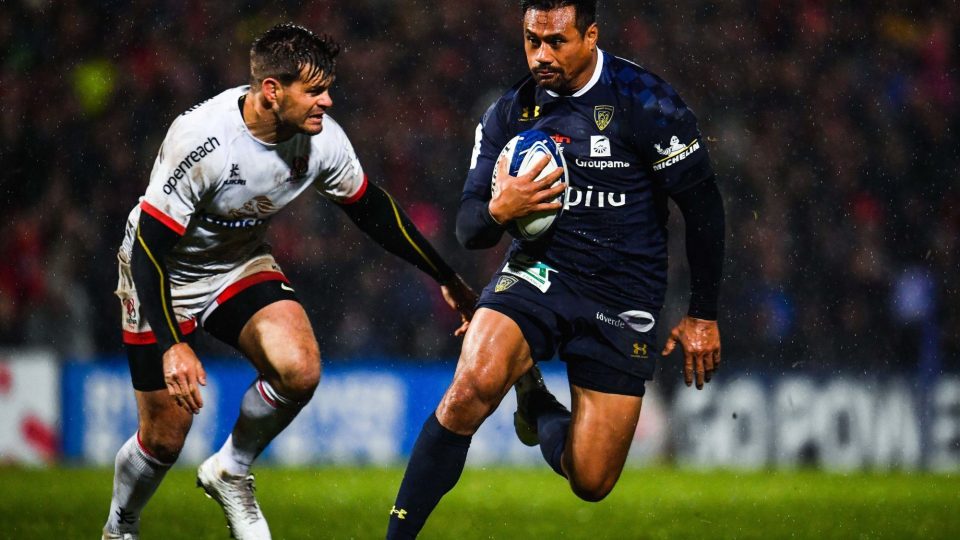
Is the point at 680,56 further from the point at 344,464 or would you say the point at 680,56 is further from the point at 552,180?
the point at 552,180

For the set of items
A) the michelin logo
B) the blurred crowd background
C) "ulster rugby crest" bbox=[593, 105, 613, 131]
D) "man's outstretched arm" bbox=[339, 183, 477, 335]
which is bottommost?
"man's outstretched arm" bbox=[339, 183, 477, 335]

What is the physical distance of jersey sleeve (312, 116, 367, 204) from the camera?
5535 millimetres

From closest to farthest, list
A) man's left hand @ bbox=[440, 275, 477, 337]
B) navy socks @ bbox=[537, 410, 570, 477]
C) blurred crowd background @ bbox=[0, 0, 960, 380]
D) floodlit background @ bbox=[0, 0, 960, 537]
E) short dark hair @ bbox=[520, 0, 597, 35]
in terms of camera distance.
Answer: short dark hair @ bbox=[520, 0, 597, 35] < navy socks @ bbox=[537, 410, 570, 477] < man's left hand @ bbox=[440, 275, 477, 337] < floodlit background @ bbox=[0, 0, 960, 537] < blurred crowd background @ bbox=[0, 0, 960, 380]

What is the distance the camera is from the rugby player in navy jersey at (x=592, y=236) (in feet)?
16.1

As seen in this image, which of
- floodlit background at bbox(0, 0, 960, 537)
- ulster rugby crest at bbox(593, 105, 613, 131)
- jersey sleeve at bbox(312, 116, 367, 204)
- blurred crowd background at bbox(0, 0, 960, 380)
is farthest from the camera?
blurred crowd background at bbox(0, 0, 960, 380)

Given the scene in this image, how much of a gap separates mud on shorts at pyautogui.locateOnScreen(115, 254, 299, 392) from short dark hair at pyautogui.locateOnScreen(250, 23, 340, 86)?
925 mm

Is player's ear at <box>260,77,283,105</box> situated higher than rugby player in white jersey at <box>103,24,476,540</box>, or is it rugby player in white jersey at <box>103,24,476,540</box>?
player's ear at <box>260,77,283,105</box>

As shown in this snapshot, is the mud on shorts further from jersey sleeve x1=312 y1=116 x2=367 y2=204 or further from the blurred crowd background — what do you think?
the blurred crowd background

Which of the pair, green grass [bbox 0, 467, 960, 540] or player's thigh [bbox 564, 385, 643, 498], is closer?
player's thigh [bbox 564, 385, 643, 498]

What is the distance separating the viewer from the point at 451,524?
22.9 feet

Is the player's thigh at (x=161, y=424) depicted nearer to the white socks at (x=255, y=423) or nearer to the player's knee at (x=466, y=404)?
the white socks at (x=255, y=423)

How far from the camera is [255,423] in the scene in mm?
5527

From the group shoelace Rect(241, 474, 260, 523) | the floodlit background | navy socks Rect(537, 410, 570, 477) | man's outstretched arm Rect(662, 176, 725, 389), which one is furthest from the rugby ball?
the floodlit background

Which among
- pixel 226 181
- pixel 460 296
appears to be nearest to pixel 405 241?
pixel 460 296
